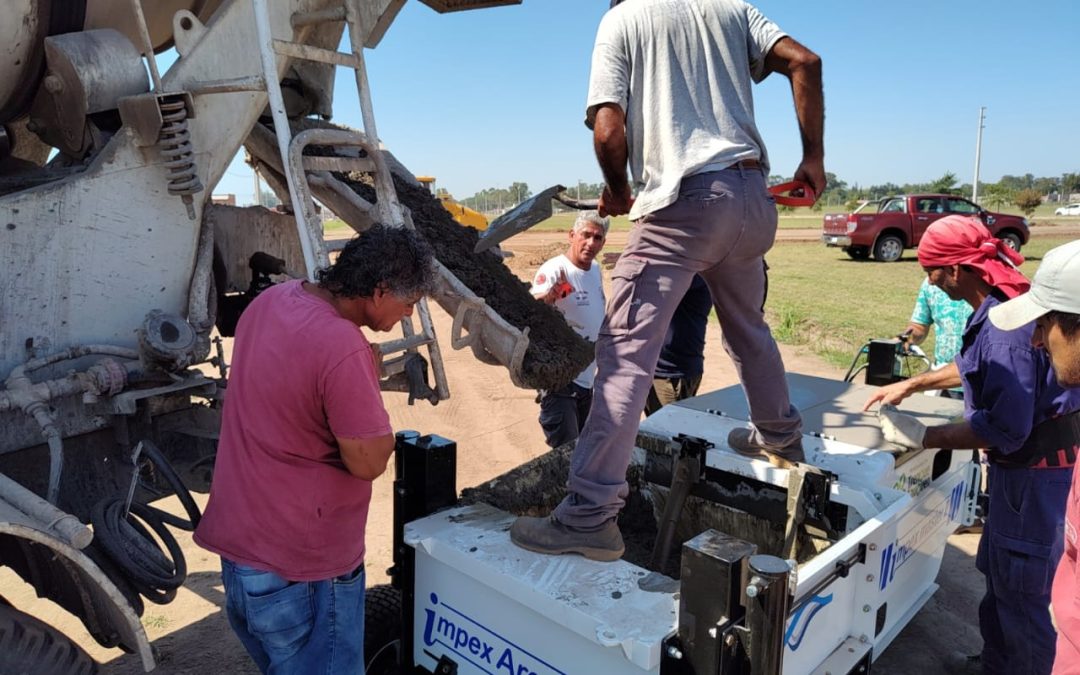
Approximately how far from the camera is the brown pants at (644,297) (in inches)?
88.0

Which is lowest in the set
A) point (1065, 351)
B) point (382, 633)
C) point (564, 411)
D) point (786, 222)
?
point (382, 633)

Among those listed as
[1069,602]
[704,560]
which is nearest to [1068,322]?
[1069,602]

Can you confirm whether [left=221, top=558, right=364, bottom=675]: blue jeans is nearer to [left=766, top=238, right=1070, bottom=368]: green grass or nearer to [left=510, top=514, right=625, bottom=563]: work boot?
[left=510, top=514, right=625, bottom=563]: work boot

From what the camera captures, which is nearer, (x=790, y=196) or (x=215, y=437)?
(x=790, y=196)

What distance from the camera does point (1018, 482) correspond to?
2.82m

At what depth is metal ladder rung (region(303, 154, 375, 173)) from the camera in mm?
3088

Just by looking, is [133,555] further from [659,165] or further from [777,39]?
[777,39]

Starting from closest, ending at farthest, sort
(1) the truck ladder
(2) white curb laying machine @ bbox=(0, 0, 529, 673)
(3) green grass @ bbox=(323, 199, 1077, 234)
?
(2) white curb laying machine @ bbox=(0, 0, 529, 673), (1) the truck ladder, (3) green grass @ bbox=(323, 199, 1077, 234)

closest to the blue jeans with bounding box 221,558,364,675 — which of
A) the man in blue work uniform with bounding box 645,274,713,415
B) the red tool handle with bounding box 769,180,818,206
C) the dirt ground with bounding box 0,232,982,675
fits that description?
the dirt ground with bounding box 0,232,982,675

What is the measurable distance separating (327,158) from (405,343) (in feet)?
2.70

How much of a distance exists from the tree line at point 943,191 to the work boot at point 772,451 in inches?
1187

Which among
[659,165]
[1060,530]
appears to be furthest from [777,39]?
[1060,530]

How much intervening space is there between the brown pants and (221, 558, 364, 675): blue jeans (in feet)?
2.17

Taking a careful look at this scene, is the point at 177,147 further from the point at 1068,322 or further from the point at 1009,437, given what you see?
the point at 1009,437
